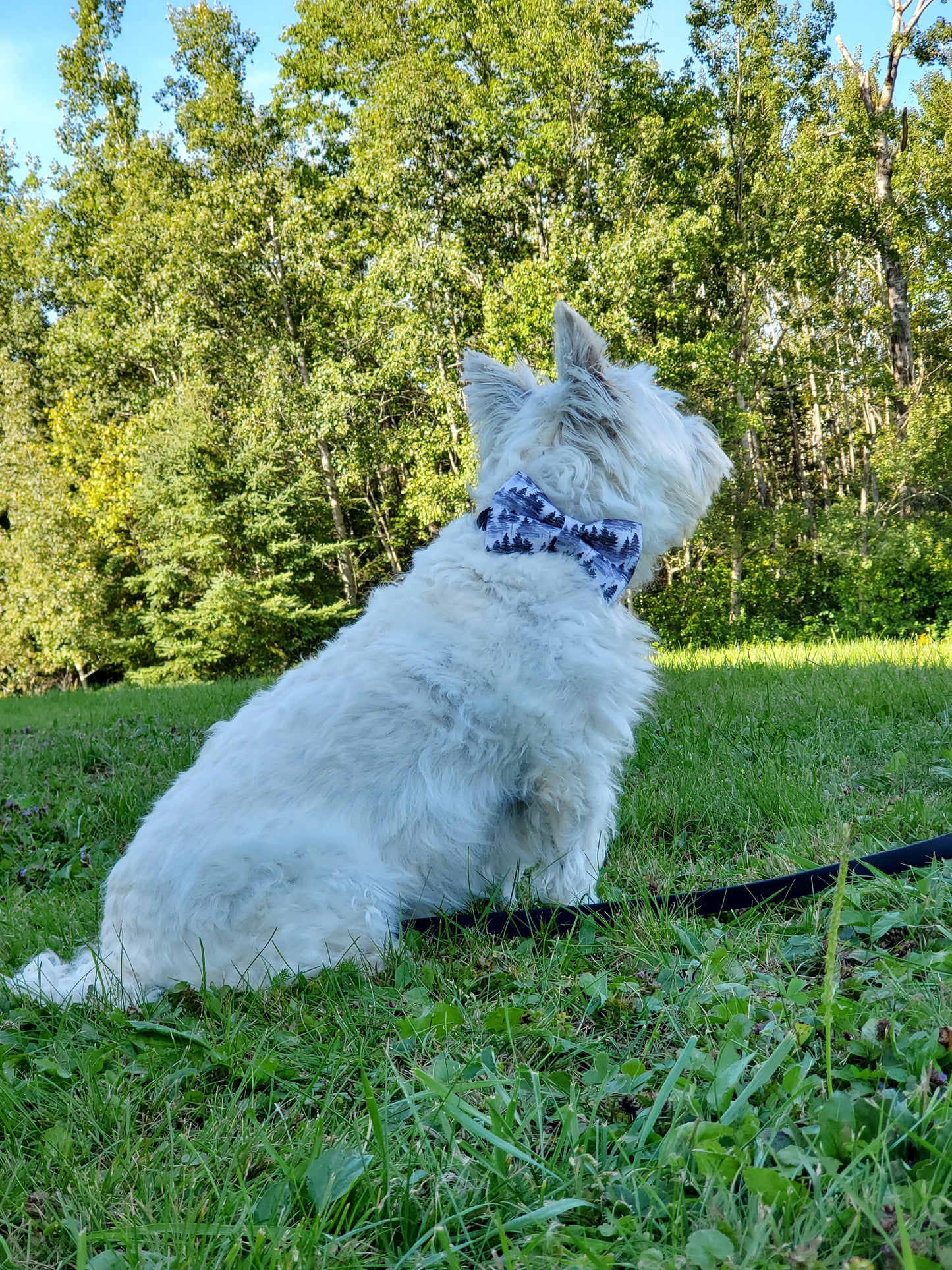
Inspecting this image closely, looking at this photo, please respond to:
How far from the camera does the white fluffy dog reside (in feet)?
8.04

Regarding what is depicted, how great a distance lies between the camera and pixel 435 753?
2.71 meters

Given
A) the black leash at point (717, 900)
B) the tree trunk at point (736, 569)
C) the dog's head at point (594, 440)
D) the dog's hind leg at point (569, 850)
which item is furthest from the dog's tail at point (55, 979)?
the tree trunk at point (736, 569)

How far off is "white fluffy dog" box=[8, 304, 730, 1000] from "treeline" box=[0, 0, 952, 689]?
629 inches

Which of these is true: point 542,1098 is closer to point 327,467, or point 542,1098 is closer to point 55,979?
point 55,979

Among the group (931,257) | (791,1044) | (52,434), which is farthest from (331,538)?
(791,1044)

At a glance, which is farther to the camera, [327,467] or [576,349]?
[327,467]

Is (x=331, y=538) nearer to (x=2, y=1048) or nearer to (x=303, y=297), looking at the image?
(x=303, y=297)

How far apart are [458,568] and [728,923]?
5.20 feet

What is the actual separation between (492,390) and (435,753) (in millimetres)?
1772

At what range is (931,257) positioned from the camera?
2184 centimetres

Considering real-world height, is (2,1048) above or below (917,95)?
below

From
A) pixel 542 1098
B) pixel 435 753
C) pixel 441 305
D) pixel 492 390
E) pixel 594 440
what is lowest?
pixel 542 1098

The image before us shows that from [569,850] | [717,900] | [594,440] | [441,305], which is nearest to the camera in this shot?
[717,900]

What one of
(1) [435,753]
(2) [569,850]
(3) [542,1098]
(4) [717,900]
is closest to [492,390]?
(1) [435,753]
